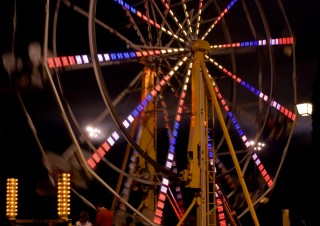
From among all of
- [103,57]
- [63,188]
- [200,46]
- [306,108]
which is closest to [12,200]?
[63,188]

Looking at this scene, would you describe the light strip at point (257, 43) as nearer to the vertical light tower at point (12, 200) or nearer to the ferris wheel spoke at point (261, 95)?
the ferris wheel spoke at point (261, 95)

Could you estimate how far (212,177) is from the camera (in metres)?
13.4

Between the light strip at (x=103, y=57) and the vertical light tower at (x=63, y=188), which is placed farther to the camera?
the light strip at (x=103, y=57)

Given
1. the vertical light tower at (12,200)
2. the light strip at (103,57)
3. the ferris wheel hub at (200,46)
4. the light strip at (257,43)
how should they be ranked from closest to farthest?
1. the vertical light tower at (12,200)
2. the light strip at (103,57)
3. the ferris wheel hub at (200,46)
4. the light strip at (257,43)

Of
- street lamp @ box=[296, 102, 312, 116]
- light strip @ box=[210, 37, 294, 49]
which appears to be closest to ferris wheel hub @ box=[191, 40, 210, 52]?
light strip @ box=[210, 37, 294, 49]

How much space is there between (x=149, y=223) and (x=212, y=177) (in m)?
2.08

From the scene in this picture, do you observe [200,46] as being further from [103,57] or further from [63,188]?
[63,188]

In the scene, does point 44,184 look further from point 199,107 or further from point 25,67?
point 199,107

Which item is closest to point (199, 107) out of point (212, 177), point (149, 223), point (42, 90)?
point (212, 177)

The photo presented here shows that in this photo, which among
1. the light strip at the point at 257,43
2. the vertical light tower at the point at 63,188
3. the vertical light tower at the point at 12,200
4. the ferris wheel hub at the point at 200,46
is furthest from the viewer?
the light strip at the point at 257,43

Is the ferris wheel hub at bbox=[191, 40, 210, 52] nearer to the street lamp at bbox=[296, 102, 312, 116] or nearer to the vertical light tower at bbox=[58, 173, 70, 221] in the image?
the street lamp at bbox=[296, 102, 312, 116]

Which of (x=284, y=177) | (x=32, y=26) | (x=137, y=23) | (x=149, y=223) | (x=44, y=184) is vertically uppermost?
(x=137, y=23)

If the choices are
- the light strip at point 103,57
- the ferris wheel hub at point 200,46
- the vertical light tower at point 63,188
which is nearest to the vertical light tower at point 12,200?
the vertical light tower at point 63,188

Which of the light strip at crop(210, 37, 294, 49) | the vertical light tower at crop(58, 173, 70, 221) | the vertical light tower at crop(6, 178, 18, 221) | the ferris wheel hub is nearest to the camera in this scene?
the vertical light tower at crop(58, 173, 70, 221)
